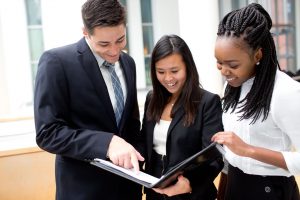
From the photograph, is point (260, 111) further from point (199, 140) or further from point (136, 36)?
point (136, 36)

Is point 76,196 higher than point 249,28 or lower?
lower

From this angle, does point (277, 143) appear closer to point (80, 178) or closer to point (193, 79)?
point (193, 79)

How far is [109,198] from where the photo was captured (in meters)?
1.33

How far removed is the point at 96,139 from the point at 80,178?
22 cm

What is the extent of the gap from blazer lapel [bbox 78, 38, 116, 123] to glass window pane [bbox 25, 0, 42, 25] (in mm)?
2601

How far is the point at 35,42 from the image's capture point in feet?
12.0

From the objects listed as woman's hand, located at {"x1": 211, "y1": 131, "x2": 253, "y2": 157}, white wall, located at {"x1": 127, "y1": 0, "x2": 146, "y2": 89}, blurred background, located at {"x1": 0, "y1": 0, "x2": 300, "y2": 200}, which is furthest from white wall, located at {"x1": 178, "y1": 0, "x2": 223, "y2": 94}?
woman's hand, located at {"x1": 211, "y1": 131, "x2": 253, "y2": 157}

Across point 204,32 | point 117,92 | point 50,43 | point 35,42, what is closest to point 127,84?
point 117,92

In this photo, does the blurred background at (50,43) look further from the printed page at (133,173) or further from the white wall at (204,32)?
the printed page at (133,173)

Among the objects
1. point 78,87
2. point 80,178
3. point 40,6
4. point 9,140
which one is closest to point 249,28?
point 78,87

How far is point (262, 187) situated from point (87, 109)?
0.68 metres

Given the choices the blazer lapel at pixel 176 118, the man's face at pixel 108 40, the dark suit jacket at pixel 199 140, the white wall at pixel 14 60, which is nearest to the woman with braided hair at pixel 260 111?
the dark suit jacket at pixel 199 140

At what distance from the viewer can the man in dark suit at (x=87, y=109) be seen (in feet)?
3.83

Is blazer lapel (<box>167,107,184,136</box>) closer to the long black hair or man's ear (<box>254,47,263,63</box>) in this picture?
the long black hair
